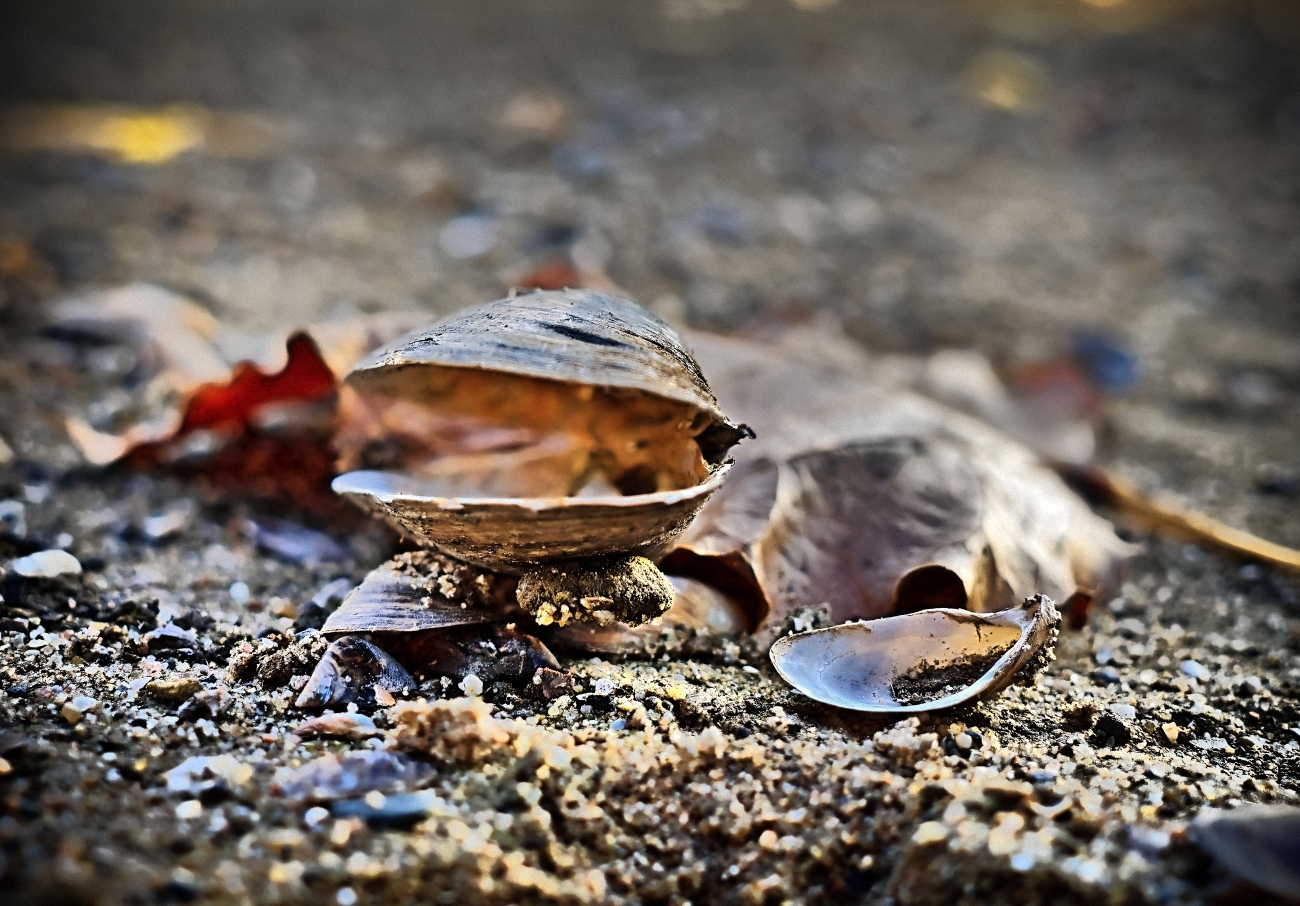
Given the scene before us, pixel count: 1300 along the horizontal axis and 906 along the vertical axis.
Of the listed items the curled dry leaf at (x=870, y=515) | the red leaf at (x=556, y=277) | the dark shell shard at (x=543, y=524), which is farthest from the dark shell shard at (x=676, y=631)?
the red leaf at (x=556, y=277)

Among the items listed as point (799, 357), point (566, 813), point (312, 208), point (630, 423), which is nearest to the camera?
point (566, 813)

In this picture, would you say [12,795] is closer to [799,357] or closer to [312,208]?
[799,357]

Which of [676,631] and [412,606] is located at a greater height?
[412,606]

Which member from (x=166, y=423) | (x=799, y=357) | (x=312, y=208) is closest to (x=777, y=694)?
(x=799, y=357)

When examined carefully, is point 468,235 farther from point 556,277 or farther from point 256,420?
point 256,420

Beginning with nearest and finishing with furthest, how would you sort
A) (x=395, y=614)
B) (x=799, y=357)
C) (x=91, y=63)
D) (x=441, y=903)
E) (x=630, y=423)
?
(x=441, y=903) → (x=395, y=614) → (x=630, y=423) → (x=799, y=357) → (x=91, y=63)

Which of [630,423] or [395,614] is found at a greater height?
[630,423]

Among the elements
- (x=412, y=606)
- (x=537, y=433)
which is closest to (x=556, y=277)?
(x=537, y=433)

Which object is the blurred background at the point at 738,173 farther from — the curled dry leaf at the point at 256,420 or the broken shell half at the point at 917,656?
the broken shell half at the point at 917,656
